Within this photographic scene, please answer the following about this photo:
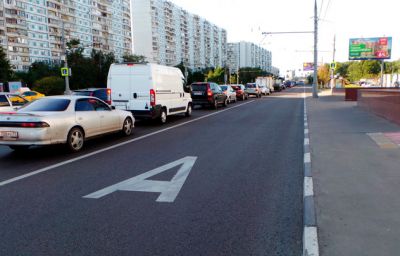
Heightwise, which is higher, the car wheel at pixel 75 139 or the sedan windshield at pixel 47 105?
the sedan windshield at pixel 47 105

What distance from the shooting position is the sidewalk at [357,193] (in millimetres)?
3453

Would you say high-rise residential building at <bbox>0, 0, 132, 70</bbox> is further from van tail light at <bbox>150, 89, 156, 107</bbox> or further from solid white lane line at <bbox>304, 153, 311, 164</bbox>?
solid white lane line at <bbox>304, 153, 311, 164</bbox>

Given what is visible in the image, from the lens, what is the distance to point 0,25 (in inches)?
3031

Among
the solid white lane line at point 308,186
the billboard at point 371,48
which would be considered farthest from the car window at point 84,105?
the billboard at point 371,48

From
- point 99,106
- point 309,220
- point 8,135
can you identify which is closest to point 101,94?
point 99,106

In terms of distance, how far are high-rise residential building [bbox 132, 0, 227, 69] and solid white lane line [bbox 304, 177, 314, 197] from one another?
114085mm

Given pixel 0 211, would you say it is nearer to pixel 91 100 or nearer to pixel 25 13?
pixel 91 100

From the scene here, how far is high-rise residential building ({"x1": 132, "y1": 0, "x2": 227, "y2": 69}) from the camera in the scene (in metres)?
119

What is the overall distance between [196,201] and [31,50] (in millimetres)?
95072

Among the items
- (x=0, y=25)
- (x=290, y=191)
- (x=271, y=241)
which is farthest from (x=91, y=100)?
(x=0, y=25)

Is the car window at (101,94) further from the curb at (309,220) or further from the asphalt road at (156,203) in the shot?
the curb at (309,220)

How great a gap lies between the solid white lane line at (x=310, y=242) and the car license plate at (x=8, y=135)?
6543 mm

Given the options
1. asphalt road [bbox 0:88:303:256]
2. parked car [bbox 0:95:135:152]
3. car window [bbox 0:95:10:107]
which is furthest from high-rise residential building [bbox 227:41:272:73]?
asphalt road [bbox 0:88:303:256]

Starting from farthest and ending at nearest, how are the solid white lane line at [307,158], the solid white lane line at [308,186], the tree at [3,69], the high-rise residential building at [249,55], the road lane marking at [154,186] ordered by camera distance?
the high-rise residential building at [249,55], the tree at [3,69], the solid white lane line at [307,158], the road lane marking at [154,186], the solid white lane line at [308,186]
